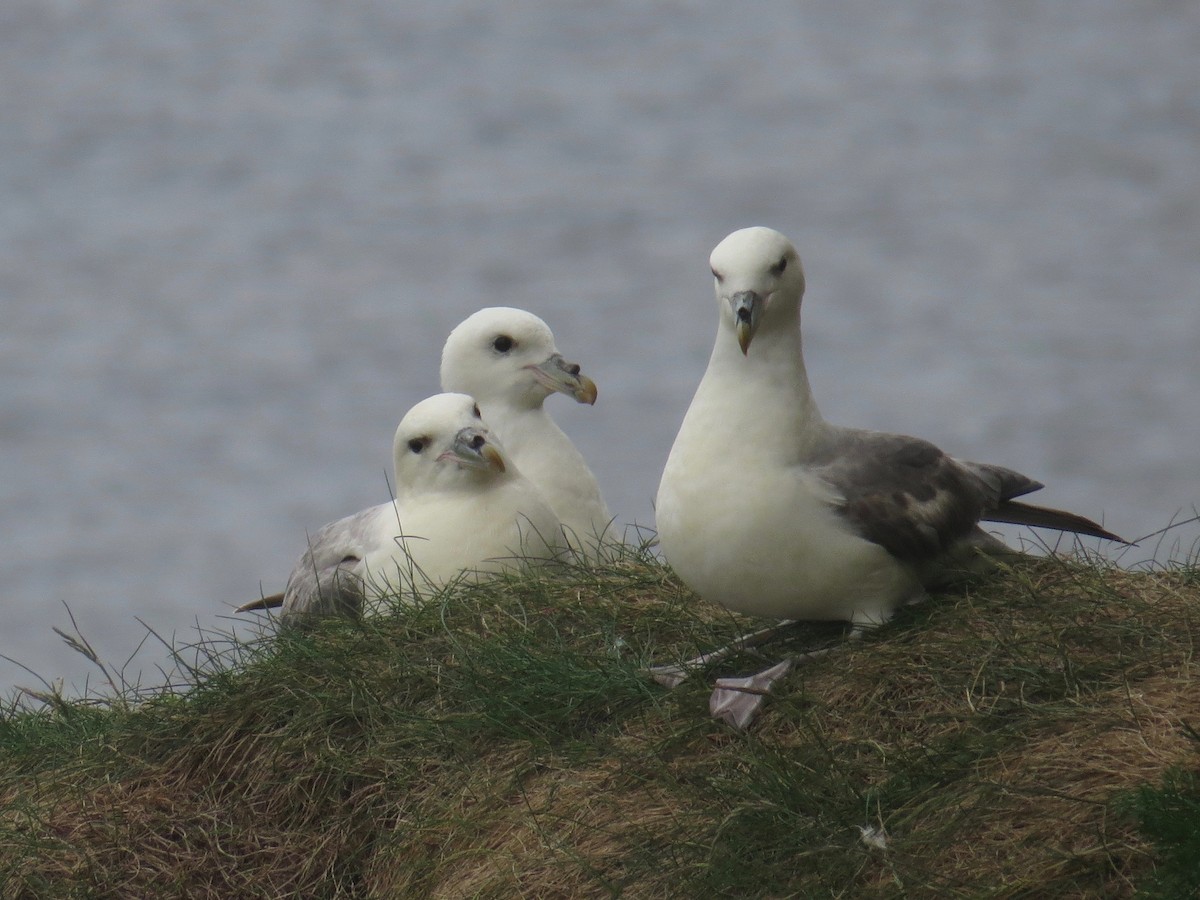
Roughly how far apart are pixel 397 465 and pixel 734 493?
1.78 m

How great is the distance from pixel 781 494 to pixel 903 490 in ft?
1.12

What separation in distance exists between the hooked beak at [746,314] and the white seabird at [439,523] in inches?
54.7

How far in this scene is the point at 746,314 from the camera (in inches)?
165

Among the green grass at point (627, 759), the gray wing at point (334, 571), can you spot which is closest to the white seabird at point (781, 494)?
the green grass at point (627, 759)

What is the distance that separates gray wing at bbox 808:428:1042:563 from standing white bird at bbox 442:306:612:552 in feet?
6.19

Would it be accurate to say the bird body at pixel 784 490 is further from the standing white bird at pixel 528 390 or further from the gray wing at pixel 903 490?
the standing white bird at pixel 528 390

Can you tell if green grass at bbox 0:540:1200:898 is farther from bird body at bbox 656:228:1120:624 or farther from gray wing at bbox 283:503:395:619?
gray wing at bbox 283:503:395:619

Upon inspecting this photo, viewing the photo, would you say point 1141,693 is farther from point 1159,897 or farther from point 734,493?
point 734,493

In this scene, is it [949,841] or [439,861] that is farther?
[439,861]

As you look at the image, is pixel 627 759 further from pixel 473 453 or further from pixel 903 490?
pixel 473 453

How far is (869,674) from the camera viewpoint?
160 inches

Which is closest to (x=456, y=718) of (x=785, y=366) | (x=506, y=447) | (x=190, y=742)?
(x=190, y=742)

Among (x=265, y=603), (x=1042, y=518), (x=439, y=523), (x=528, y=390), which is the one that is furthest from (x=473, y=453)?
(x=1042, y=518)

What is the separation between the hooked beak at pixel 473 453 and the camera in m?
5.44
